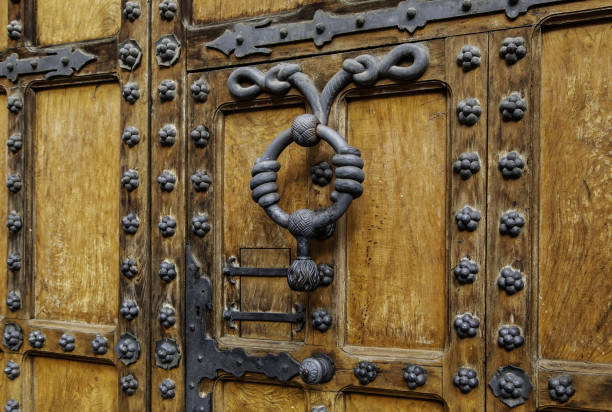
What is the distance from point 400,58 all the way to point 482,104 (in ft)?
0.46

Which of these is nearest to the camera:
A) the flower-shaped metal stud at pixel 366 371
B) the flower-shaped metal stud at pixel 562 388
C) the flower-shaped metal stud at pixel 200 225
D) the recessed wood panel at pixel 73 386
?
the flower-shaped metal stud at pixel 562 388

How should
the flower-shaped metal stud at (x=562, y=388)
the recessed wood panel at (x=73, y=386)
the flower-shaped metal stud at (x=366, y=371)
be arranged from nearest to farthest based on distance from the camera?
the flower-shaped metal stud at (x=562, y=388) < the flower-shaped metal stud at (x=366, y=371) < the recessed wood panel at (x=73, y=386)

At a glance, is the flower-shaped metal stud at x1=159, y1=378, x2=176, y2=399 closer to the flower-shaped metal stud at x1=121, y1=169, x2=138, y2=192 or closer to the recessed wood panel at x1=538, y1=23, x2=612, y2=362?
the flower-shaped metal stud at x1=121, y1=169, x2=138, y2=192

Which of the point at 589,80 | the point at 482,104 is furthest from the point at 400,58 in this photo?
the point at 589,80

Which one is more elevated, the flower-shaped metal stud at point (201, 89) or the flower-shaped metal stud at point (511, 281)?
the flower-shaped metal stud at point (201, 89)

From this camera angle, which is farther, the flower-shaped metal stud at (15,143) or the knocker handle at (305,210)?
the flower-shaped metal stud at (15,143)

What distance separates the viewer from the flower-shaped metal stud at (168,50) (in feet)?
3.32

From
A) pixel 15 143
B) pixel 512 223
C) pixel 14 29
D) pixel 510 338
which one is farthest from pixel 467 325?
pixel 14 29

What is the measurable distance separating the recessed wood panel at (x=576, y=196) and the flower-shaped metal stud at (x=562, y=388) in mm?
31

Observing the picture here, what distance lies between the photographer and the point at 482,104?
2.67ft

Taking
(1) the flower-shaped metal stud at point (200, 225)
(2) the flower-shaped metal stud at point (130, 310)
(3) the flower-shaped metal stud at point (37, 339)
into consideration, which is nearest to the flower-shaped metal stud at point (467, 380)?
(1) the flower-shaped metal stud at point (200, 225)

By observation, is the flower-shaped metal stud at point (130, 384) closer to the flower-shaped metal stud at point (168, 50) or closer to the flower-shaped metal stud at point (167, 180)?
the flower-shaped metal stud at point (167, 180)

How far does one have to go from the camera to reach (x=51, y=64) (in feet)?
3.63

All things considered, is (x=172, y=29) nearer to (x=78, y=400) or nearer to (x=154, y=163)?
(x=154, y=163)
